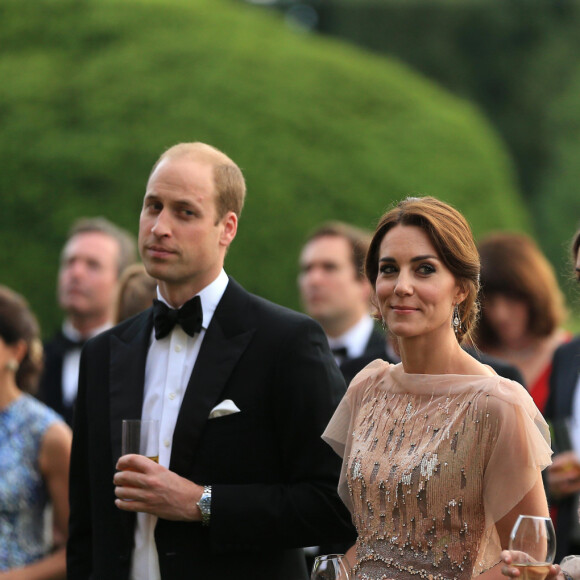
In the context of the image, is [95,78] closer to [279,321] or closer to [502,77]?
[279,321]

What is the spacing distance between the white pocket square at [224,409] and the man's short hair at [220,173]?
73 centimetres

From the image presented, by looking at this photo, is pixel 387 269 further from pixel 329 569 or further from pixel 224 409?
pixel 329 569

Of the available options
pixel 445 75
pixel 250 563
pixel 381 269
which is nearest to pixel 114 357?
pixel 250 563

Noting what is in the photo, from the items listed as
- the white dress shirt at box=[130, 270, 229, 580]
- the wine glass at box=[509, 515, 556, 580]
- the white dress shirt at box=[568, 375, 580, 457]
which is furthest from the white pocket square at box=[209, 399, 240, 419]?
the white dress shirt at box=[568, 375, 580, 457]

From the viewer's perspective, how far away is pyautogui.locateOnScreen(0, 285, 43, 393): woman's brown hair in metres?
5.95

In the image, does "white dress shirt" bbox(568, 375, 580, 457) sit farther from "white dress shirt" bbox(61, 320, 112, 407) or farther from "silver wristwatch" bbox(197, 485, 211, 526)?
"white dress shirt" bbox(61, 320, 112, 407)

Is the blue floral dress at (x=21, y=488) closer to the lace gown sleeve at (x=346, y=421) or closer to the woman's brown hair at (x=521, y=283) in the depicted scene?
the lace gown sleeve at (x=346, y=421)

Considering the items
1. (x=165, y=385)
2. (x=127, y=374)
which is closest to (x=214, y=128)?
(x=127, y=374)

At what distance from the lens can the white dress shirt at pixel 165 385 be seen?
4.07 meters

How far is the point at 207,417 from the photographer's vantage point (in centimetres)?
403

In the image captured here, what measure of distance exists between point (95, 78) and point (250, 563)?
8.86m

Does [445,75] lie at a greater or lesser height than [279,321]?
greater

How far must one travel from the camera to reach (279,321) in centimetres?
420

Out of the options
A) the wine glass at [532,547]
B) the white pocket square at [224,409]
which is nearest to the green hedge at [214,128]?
the white pocket square at [224,409]
